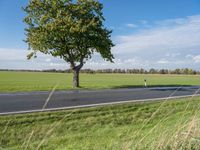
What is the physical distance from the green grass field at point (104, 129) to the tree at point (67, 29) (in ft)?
39.8

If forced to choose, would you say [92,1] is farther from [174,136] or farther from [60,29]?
[174,136]

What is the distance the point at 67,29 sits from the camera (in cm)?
2388

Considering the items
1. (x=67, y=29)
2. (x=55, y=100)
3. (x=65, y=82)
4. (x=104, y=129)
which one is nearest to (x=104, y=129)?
(x=104, y=129)

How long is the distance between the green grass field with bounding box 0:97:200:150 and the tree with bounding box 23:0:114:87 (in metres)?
12.1

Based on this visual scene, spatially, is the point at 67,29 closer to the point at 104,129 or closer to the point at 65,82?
the point at 65,82

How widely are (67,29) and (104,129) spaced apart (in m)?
15.7

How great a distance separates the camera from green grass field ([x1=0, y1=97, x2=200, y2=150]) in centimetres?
425

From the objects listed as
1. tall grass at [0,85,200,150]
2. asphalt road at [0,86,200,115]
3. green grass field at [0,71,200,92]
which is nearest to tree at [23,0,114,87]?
green grass field at [0,71,200,92]

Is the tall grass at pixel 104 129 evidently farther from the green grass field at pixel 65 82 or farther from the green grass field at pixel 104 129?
the green grass field at pixel 65 82

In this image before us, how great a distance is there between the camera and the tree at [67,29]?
2393cm

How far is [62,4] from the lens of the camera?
973 inches

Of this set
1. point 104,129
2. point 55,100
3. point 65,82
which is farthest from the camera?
point 65,82

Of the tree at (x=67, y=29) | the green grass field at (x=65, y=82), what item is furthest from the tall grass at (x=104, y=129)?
the tree at (x=67, y=29)

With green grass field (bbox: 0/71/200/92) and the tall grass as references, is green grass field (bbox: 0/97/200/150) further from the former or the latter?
green grass field (bbox: 0/71/200/92)
